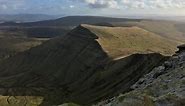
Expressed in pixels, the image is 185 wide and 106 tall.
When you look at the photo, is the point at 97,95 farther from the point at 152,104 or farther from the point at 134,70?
the point at 152,104

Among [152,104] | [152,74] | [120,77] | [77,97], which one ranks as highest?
A: [152,104]

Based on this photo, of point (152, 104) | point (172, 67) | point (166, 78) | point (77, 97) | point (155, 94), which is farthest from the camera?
point (77, 97)

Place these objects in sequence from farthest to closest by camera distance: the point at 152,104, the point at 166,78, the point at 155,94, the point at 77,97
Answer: the point at 77,97, the point at 166,78, the point at 155,94, the point at 152,104

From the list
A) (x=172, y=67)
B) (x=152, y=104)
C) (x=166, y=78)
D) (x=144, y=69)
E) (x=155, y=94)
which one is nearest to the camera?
(x=152, y=104)

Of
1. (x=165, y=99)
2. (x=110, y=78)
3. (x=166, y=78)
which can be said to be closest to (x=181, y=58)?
(x=166, y=78)

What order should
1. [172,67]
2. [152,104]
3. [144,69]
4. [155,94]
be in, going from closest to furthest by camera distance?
1. [152,104]
2. [155,94]
3. [172,67]
4. [144,69]

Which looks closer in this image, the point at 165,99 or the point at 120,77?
the point at 165,99

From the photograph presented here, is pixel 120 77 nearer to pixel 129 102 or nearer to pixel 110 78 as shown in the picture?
pixel 110 78

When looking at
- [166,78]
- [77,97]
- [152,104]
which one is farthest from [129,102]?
[77,97]

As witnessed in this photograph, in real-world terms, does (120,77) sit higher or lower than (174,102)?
lower
